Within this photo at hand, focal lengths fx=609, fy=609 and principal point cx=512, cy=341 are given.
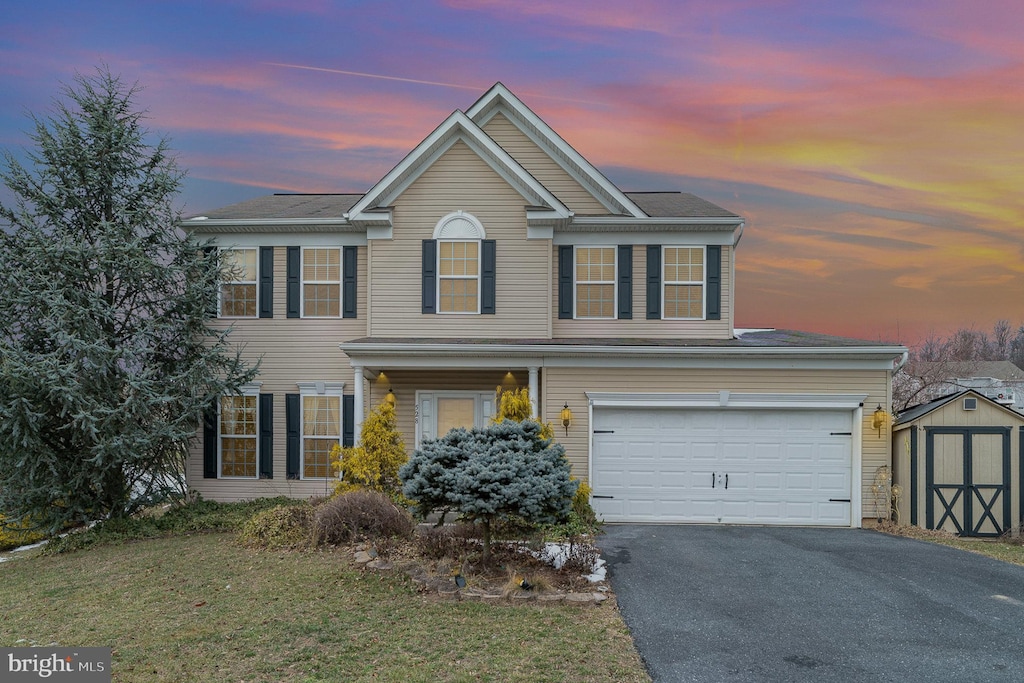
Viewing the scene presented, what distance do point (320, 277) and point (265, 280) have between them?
1.24 metres

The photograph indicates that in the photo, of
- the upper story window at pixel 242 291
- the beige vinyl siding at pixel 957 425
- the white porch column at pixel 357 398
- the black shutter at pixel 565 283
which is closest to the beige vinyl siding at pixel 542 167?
the black shutter at pixel 565 283

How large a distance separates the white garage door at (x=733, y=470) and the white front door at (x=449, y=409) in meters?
2.90

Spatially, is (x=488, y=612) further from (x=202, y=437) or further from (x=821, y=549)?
(x=202, y=437)

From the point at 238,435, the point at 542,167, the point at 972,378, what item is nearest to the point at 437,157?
the point at 542,167

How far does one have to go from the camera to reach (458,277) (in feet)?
43.4

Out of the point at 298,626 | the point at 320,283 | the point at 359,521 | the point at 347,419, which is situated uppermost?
the point at 320,283

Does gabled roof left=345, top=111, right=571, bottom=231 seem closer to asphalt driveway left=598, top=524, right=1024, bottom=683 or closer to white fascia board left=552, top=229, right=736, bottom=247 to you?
white fascia board left=552, top=229, right=736, bottom=247

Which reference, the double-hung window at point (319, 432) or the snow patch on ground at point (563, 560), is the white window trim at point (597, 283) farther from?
the snow patch on ground at point (563, 560)

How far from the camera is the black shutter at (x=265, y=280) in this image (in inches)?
543

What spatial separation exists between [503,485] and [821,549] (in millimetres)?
5842

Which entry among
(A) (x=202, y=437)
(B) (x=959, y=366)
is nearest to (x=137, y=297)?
(A) (x=202, y=437)

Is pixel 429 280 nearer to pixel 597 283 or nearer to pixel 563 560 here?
pixel 597 283

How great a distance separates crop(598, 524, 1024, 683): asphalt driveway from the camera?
18.3 feet

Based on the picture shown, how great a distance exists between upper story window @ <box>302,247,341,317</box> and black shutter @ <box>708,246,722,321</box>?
328 inches
